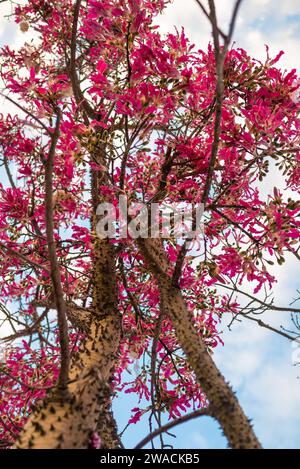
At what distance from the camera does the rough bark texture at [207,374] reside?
173 cm

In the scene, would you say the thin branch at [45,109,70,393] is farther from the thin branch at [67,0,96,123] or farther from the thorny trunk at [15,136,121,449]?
the thin branch at [67,0,96,123]

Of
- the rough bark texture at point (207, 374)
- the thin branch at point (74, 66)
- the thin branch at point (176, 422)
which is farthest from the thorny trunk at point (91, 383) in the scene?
the thin branch at point (74, 66)

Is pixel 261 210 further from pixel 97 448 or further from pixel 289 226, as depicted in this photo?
pixel 97 448

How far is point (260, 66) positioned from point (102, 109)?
1.39 meters

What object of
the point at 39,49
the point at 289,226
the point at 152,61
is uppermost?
the point at 39,49

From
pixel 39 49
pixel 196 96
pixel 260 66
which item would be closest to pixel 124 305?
pixel 196 96

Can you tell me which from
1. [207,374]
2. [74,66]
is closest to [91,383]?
[207,374]

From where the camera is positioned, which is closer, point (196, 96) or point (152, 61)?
point (152, 61)

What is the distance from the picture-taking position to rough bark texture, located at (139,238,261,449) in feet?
5.68

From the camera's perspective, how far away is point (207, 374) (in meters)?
2.02

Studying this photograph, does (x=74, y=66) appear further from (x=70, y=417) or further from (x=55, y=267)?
(x=70, y=417)

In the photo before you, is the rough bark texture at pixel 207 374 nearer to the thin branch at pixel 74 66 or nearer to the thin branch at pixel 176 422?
the thin branch at pixel 176 422

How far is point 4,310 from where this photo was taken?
406 centimetres
